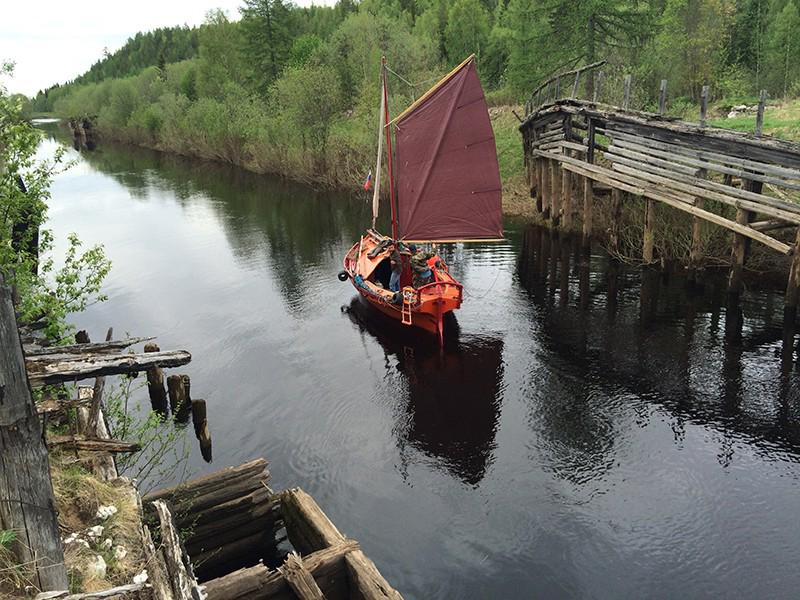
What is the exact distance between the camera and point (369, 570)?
29.1ft

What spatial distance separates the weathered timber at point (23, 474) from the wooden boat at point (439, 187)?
48.1ft

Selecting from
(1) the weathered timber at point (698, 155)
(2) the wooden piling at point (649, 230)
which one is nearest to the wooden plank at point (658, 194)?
(2) the wooden piling at point (649, 230)

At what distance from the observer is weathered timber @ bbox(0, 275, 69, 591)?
4.94 metres

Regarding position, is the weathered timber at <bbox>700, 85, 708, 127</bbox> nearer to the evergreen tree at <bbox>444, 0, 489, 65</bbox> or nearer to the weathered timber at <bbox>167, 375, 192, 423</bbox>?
the weathered timber at <bbox>167, 375, 192, 423</bbox>

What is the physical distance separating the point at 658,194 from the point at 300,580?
19433 millimetres

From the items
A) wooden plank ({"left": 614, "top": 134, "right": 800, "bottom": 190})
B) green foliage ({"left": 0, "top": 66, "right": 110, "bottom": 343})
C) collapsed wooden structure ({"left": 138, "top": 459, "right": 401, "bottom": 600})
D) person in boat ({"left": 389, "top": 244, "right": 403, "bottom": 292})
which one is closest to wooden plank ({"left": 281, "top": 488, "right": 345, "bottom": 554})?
collapsed wooden structure ({"left": 138, "top": 459, "right": 401, "bottom": 600})

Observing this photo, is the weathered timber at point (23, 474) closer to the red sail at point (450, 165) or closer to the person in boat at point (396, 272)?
the person in boat at point (396, 272)

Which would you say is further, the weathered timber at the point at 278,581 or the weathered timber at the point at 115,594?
the weathered timber at the point at 278,581

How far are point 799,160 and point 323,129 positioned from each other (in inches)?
1316

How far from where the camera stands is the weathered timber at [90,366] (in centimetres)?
584

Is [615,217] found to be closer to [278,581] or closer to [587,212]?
[587,212]

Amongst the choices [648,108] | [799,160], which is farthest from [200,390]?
[648,108]

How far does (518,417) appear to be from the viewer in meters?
15.9

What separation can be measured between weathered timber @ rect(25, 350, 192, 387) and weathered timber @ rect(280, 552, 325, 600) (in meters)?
3.92
